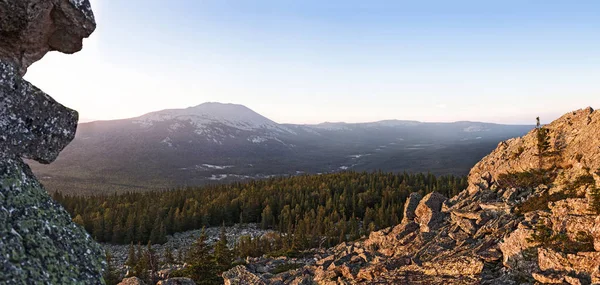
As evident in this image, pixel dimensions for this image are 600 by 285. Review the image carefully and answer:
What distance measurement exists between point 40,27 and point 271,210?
113517 millimetres

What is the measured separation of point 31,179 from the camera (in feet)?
25.0

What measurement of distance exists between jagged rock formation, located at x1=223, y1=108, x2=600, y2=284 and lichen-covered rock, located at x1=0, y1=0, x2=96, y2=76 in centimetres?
A: 2474

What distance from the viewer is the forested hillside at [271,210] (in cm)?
9506

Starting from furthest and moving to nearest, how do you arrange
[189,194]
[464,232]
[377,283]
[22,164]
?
[189,194], [464,232], [377,283], [22,164]

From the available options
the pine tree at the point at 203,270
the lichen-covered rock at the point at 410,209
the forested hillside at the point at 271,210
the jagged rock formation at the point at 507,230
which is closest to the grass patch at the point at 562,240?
the jagged rock formation at the point at 507,230

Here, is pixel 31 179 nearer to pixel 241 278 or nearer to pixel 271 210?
pixel 241 278

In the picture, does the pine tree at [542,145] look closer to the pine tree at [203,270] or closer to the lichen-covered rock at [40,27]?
the pine tree at [203,270]

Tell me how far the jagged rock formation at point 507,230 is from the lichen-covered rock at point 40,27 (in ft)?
81.2

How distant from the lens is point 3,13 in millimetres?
8719

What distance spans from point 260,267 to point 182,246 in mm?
49940

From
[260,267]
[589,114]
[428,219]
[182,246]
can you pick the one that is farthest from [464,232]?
[182,246]

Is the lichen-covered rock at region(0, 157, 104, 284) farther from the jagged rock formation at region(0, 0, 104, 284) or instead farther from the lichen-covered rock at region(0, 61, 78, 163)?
the lichen-covered rock at region(0, 61, 78, 163)

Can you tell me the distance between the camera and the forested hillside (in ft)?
312

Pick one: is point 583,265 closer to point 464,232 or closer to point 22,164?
point 464,232
